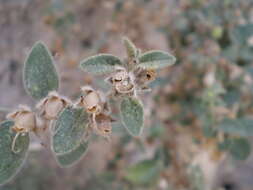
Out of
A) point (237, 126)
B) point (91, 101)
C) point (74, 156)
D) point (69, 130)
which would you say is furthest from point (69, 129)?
point (237, 126)

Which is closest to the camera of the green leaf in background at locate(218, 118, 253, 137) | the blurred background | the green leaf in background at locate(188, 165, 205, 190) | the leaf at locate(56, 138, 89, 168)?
the leaf at locate(56, 138, 89, 168)

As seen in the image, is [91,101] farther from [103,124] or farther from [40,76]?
[40,76]

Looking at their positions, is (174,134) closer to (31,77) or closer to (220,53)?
(220,53)

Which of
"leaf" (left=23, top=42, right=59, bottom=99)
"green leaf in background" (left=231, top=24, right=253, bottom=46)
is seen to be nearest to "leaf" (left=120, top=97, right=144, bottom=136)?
"leaf" (left=23, top=42, right=59, bottom=99)

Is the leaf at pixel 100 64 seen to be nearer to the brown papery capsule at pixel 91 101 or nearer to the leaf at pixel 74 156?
the brown papery capsule at pixel 91 101

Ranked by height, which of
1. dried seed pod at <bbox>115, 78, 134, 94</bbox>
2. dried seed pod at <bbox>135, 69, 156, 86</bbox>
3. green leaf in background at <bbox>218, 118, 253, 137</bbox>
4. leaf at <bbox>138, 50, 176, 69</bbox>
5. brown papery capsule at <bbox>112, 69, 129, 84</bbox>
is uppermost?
green leaf in background at <bbox>218, 118, 253, 137</bbox>

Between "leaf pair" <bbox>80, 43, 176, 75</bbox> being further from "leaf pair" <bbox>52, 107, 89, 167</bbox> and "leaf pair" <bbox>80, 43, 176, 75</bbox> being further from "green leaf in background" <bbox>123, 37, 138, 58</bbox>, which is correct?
"leaf pair" <bbox>52, 107, 89, 167</bbox>

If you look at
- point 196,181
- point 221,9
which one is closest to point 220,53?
point 221,9
